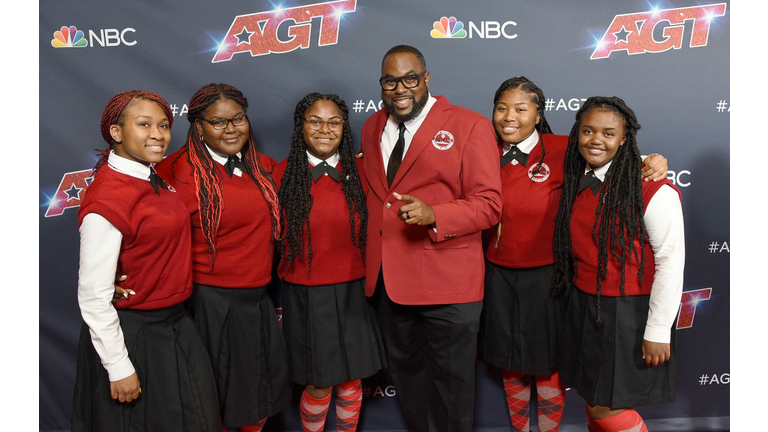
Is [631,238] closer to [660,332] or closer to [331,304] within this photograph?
[660,332]

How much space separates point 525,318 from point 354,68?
61.2 inches

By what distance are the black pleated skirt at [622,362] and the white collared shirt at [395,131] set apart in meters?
0.95

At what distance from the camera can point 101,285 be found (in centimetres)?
163

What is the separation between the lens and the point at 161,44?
Result: 9.14ft

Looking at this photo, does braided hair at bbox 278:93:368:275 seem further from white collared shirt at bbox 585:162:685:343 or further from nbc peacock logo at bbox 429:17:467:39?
white collared shirt at bbox 585:162:685:343

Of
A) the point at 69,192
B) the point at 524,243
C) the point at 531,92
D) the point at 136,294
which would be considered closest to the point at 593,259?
the point at 524,243

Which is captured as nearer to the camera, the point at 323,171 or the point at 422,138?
the point at 422,138

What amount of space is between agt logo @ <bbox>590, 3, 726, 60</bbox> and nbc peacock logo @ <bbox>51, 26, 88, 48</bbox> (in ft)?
8.91

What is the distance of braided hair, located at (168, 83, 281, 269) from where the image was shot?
6.84 feet

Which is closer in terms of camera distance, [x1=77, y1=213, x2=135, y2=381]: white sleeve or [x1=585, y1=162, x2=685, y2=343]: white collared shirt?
[x1=77, y1=213, x2=135, y2=381]: white sleeve

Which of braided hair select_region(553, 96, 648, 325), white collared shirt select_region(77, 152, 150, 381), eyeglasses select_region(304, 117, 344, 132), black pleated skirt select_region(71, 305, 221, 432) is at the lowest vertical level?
black pleated skirt select_region(71, 305, 221, 432)

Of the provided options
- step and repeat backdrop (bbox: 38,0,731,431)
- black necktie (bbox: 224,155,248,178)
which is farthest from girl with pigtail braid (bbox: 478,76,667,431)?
black necktie (bbox: 224,155,248,178)

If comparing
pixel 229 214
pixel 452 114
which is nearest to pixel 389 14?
pixel 452 114

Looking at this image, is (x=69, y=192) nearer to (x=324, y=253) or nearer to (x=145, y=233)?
(x=145, y=233)
